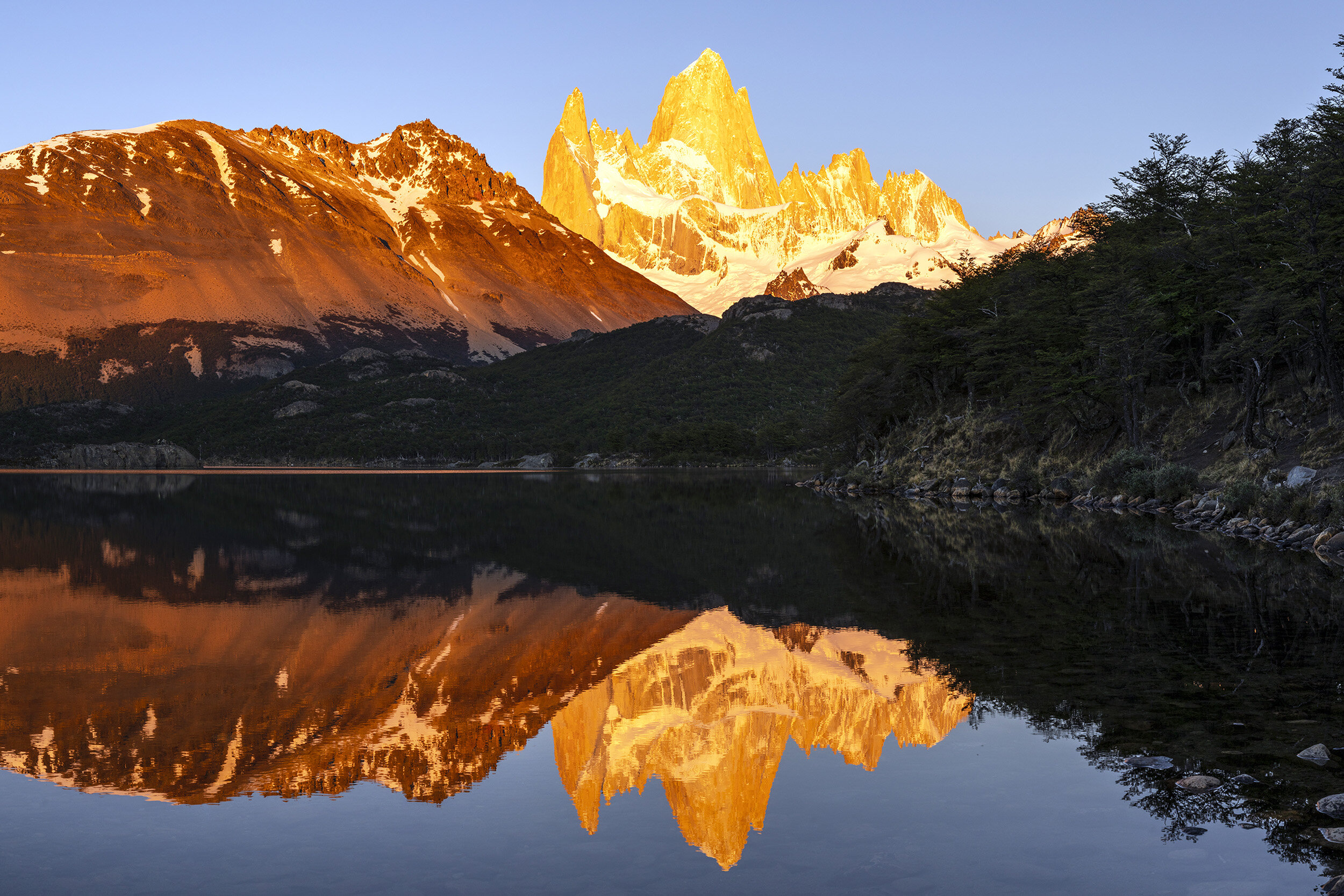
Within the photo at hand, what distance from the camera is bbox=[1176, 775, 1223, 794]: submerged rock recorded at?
974 cm

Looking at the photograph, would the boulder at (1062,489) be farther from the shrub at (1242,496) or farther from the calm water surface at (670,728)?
the calm water surface at (670,728)

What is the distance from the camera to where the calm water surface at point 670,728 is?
27.7ft

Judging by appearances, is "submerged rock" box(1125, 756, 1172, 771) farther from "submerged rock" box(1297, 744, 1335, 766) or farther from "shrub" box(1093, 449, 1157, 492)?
"shrub" box(1093, 449, 1157, 492)

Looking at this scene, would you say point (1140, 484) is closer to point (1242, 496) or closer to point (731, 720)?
point (1242, 496)

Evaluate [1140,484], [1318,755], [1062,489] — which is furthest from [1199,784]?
[1062,489]

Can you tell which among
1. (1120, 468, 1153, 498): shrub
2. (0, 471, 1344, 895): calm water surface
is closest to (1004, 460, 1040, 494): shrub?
(1120, 468, 1153, 498): shrub

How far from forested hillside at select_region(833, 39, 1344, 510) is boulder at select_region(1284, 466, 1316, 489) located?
2216 mm

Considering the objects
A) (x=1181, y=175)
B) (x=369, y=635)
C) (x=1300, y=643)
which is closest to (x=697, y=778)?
(x=369, y=635)

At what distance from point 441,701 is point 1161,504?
43703 mm

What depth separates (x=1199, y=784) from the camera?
32.2 ft

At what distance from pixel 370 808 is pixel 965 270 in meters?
84.5

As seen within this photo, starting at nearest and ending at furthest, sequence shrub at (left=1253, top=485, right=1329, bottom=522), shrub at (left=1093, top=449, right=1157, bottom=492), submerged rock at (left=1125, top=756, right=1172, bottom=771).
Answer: submerged rock at (left=1125, top=756, right=1172, bottom=771) → shrub at (left=1253, top=485, right=1329, bottom=522) → shrub at (left=1093, top=449, right=1157, bottom=492)

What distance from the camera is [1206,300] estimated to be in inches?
2215

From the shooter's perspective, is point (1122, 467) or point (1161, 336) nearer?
point (1122, 467)
